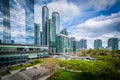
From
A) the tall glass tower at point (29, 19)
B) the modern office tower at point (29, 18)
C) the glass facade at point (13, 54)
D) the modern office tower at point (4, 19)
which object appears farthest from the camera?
the tall glass tower at point (29, 19)

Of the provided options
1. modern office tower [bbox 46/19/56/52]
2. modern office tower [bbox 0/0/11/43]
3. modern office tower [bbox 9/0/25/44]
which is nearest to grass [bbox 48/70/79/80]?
modern office tower [bbox 0/0/11/43]

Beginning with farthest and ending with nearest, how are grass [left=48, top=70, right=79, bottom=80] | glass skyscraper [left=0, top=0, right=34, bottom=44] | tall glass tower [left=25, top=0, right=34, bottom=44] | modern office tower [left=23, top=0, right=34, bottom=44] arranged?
tall glass tower [left=25, top=0, right=34, bottom=44] → modern office tower [left=23, top=0, right=34, bottom=44] → glass skyscraper [left=0, top=0, right=34, bottom=44] → grass [left=48, top=70, right=79, bottom=80]

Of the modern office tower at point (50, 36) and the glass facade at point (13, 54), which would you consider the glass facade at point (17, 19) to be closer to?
the glass facade at point (13, 54)

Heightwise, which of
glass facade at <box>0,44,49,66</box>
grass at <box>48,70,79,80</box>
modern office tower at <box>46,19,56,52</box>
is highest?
modern office tower at <box>46,19,56,52</box>

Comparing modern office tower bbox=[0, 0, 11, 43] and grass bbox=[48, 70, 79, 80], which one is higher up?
modern office tower bbox=[0, 0, 11, 43]

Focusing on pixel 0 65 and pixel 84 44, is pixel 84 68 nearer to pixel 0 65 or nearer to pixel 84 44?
pixel 0 65

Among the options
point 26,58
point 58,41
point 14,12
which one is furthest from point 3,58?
point 58,41

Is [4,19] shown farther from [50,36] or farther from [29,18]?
[50,36]

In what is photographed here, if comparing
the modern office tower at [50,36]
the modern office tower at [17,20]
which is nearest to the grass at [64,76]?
the modern office tower at [17,20]

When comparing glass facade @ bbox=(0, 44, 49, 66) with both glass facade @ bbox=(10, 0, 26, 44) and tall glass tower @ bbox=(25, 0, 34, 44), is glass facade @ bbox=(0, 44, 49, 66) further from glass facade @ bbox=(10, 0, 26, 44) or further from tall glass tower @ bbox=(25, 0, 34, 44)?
tall glass tower @ bbox=(25, 0, 34, 44)

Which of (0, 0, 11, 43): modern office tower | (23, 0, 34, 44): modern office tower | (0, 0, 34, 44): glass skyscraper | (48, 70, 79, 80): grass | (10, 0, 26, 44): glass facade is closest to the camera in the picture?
(48, 70, 79, 80): grass

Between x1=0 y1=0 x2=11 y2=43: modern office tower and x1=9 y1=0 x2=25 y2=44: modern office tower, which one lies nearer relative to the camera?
x1=0 y1=0 x2=11 y2=43: modern office tower

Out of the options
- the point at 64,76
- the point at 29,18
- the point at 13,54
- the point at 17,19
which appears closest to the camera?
the point at 64,76

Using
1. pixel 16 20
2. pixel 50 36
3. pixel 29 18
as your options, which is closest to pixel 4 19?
pixel 16 20
